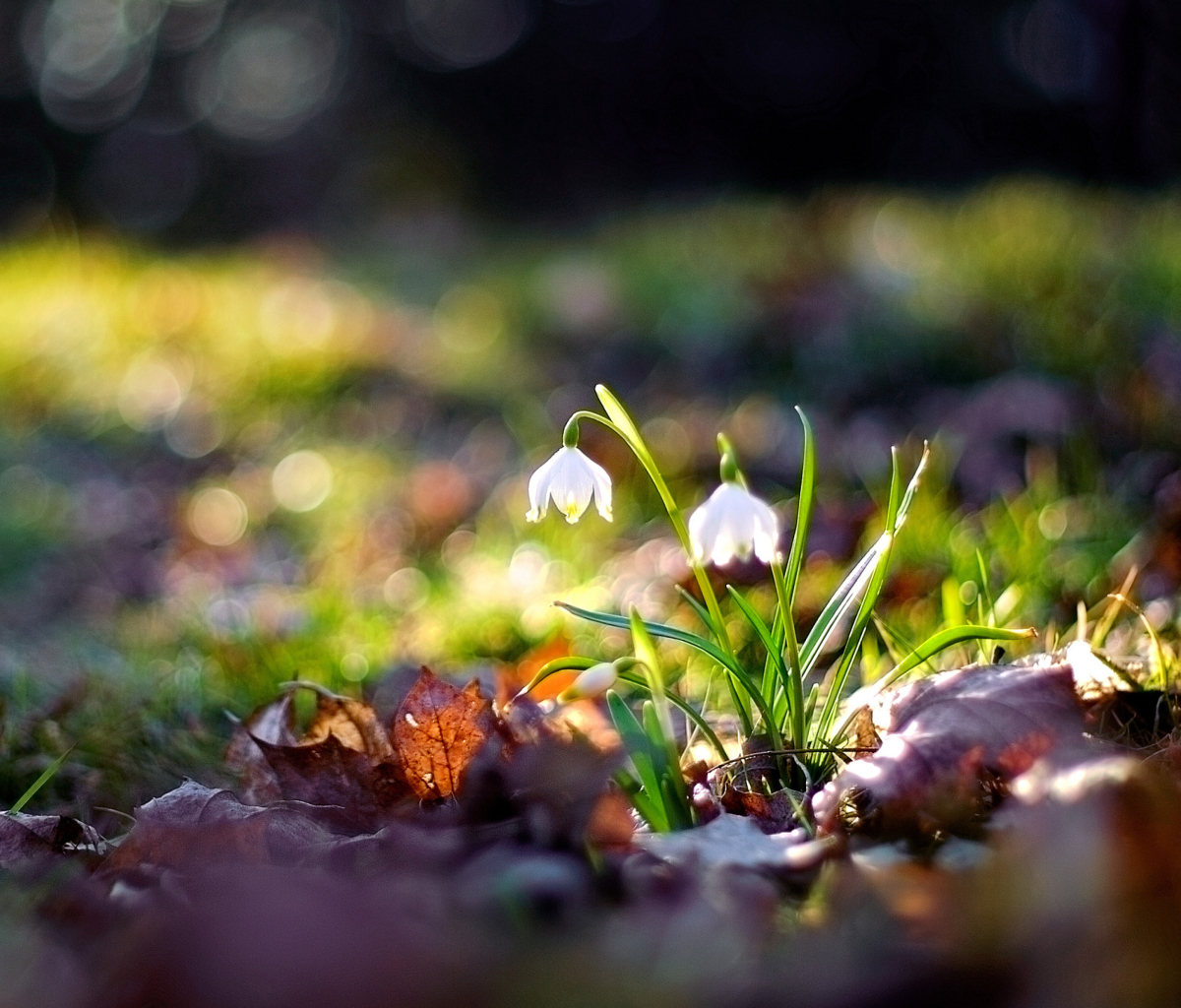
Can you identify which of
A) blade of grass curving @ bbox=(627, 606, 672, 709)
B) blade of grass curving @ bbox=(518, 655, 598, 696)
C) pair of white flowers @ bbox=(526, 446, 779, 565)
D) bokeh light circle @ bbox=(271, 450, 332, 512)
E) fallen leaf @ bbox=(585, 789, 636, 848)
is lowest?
bokeh light circle @ bbox=(271, 450, 332, 512)

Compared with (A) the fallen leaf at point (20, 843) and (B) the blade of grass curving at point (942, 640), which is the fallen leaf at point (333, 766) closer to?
(A) the fallen leaf at point (20, 843)

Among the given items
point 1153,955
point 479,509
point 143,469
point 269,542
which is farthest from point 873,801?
point 143,469

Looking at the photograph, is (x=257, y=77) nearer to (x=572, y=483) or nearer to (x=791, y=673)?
(x=572, y=483)

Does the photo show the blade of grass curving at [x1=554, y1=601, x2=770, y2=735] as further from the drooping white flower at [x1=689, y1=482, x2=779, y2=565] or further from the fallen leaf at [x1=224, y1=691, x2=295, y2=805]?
the fallen leaf at [x1=224, y1=691, x2=295, y2=805]

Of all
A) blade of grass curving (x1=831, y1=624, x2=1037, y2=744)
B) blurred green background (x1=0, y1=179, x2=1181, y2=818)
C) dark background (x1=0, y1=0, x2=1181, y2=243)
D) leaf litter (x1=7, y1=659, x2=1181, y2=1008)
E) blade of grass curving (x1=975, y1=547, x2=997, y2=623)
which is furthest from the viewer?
dark background (x1=0, y1=0, x2=1181, y2=243)

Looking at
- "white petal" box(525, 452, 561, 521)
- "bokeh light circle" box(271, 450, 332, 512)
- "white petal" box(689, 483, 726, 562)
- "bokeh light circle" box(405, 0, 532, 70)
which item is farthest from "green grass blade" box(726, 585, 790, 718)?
"bokeh light circle" box(405, 0, 532, 70)

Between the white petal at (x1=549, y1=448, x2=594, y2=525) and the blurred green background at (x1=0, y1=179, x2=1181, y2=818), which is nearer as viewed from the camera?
the white petal at (x1=549, y1=448, x2=594, y2=525)
